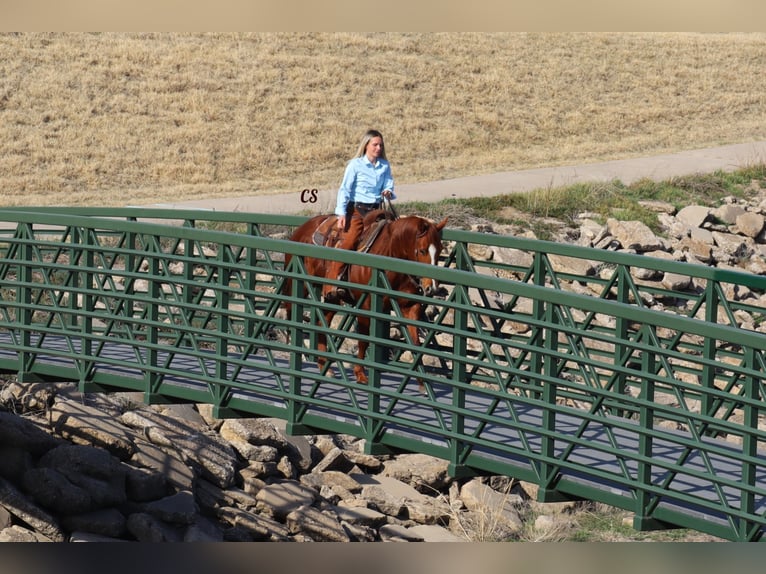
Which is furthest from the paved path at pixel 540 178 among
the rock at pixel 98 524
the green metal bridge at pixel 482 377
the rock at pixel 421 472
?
the green metal bridge at pixel 482 377

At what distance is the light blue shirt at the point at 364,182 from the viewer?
13305mm

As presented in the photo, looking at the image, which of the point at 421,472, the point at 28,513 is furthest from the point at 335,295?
the point at 421,472

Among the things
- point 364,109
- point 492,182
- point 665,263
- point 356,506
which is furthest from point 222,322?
point 364,109

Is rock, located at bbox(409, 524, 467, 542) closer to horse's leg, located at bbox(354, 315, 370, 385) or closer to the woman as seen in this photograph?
horse's leg, located at bbox(354, 315, 370, 385)

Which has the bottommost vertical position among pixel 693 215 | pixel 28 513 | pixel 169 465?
pixel 28 513

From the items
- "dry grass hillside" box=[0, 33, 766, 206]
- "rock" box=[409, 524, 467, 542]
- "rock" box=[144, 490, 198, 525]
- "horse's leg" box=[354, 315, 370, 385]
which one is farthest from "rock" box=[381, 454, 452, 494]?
"dry grass hillside" box=[0, 33, 766, 206]

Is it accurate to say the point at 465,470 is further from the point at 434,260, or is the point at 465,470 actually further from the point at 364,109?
the point at 364,109

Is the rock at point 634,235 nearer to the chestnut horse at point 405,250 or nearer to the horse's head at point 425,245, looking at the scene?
the chestnut horse at point 405,250

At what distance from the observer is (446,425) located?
1118 cm

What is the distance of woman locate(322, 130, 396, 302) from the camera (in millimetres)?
13227

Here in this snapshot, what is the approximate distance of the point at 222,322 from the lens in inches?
471

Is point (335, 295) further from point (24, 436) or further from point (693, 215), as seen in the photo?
point (693, 215)

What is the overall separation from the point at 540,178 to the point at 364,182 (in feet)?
61.7

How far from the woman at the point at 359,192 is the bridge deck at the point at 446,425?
1.32 metres
